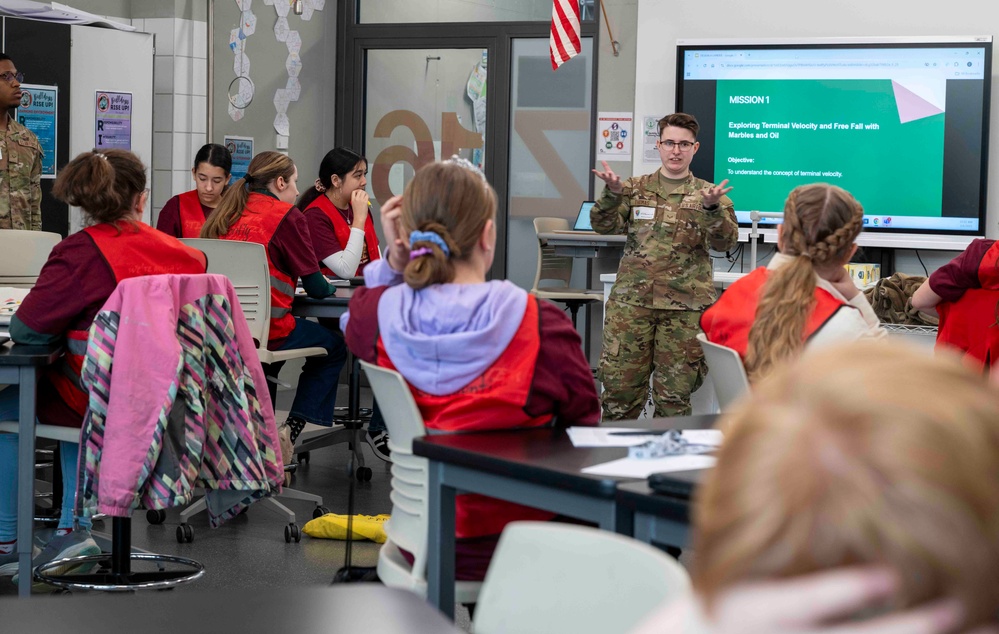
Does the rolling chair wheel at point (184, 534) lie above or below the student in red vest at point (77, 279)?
below

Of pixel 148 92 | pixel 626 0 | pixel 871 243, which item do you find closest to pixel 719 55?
pixel 626 0

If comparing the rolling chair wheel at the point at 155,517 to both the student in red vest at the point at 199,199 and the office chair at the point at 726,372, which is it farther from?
the office chair at the point at 726,372

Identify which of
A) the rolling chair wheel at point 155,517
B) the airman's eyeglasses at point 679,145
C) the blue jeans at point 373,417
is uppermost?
the airman's eyeglasses at point 679,145

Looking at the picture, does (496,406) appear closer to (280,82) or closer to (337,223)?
(337,223)

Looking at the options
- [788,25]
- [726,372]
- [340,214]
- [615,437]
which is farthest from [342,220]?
[615,437]

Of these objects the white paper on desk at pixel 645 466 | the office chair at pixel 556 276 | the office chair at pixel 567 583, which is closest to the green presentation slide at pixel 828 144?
the office chair at pixel 556 276

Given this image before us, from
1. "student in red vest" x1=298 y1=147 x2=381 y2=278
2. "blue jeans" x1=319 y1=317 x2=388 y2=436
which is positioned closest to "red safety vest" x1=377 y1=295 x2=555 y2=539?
"student in red vest" x1=298 y1=147 x2=381 y2=278

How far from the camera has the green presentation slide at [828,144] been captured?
6.24 meters

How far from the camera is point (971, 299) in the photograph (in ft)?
10.9

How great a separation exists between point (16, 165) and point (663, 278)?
9.81 feet

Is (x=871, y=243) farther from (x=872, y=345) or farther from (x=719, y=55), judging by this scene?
(x=872, y=345)

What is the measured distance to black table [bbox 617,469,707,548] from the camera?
5.17ft

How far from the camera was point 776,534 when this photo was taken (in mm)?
454

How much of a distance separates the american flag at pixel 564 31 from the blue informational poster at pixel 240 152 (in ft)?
6.32
